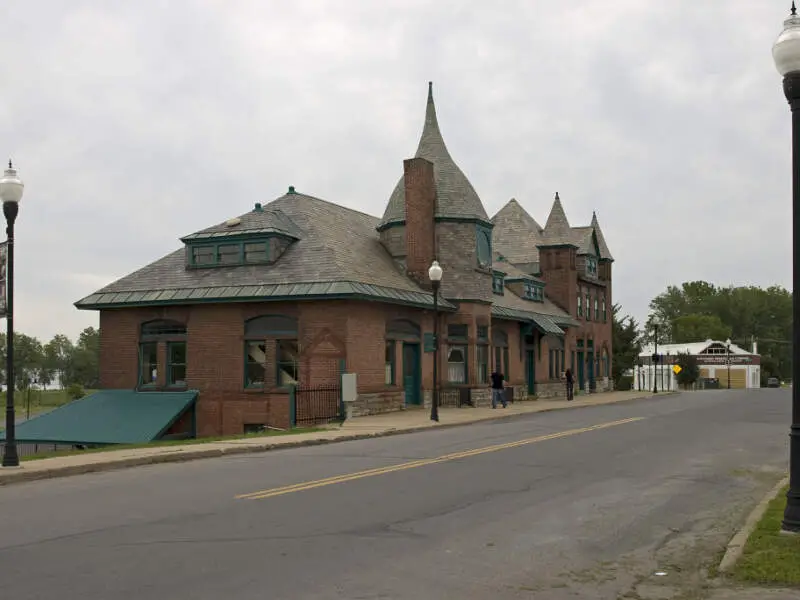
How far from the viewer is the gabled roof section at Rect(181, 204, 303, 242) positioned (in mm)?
32188

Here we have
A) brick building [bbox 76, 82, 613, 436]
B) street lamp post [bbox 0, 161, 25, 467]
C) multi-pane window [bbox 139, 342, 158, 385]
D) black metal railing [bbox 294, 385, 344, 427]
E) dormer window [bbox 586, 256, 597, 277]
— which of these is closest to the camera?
street lamp post [bbox 0, 161, 25, 467]

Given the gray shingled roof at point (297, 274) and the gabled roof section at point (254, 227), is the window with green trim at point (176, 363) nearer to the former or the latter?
the gray shingled roof at point (297, 274)

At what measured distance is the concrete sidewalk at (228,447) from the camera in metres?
14.5

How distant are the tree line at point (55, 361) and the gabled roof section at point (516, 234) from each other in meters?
74.2

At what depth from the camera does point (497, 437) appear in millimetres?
21219

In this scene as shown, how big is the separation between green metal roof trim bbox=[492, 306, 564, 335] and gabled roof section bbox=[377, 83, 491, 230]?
5286 mm

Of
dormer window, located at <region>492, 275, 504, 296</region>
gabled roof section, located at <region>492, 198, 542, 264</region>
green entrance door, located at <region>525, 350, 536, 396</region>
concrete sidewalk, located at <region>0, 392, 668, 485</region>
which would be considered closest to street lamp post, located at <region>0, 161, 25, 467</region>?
concrete sidewalk, located at <region>0, 392, 668, 485</region>

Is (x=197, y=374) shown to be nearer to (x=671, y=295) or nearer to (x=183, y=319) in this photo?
(x=183, y=319)

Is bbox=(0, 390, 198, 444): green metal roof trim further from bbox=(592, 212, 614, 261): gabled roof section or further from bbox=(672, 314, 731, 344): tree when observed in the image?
bbox=(672, 314, 731, 344): tree

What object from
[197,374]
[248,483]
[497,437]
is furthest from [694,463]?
[197,374]

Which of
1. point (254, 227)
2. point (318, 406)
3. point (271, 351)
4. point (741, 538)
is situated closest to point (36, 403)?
point (254, 227)

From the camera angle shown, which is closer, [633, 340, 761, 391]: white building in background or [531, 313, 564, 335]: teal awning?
[531, 313, 564, 335]: teal awning

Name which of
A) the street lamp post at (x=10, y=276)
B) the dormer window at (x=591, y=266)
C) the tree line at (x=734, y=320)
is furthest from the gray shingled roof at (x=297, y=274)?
the tree line at (x=734, y=320)

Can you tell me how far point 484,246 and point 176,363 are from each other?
13698 millimetres
